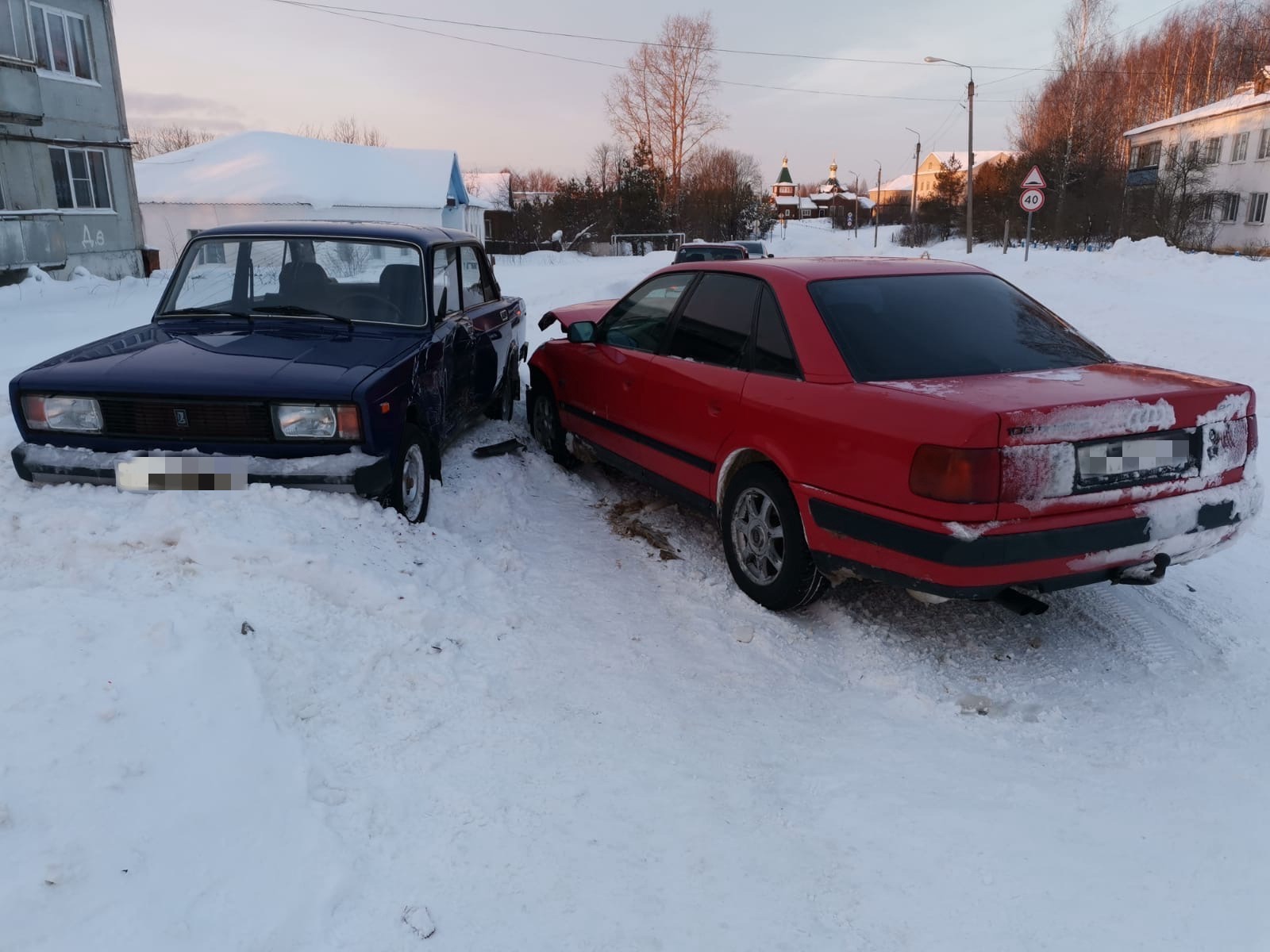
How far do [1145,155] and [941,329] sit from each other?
50.1 meters

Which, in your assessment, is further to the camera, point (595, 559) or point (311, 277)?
point (311, 277)

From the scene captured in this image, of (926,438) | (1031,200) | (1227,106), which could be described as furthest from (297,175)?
(1227,106)

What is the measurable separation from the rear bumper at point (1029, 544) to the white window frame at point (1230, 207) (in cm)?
4110

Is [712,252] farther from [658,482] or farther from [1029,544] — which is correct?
[1029,544]

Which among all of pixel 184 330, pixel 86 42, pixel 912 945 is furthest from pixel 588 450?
pixel 86 42

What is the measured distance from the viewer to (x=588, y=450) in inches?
250

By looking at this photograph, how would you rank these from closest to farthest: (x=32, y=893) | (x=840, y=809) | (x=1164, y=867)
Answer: (x=32, y=893) < (x=1164, y=867) < (x=840, y=809)

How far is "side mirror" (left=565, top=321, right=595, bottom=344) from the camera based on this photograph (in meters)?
5.70

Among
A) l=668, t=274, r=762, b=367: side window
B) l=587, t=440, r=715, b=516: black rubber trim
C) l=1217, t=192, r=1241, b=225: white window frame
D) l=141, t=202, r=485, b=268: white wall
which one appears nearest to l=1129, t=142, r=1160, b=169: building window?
l=1217, t=192, r=1241, b=225: white window frame

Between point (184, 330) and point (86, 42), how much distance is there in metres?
21.1

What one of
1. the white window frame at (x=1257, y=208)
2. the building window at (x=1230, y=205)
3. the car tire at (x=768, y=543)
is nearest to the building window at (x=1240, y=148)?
the building window at (x=1230, y=205)

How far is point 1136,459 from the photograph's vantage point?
3.40 meters

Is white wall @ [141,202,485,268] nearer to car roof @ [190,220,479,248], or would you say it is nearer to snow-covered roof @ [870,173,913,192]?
car roof @ [190,220,479,248]

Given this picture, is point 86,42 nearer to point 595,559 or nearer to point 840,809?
point 595,559
